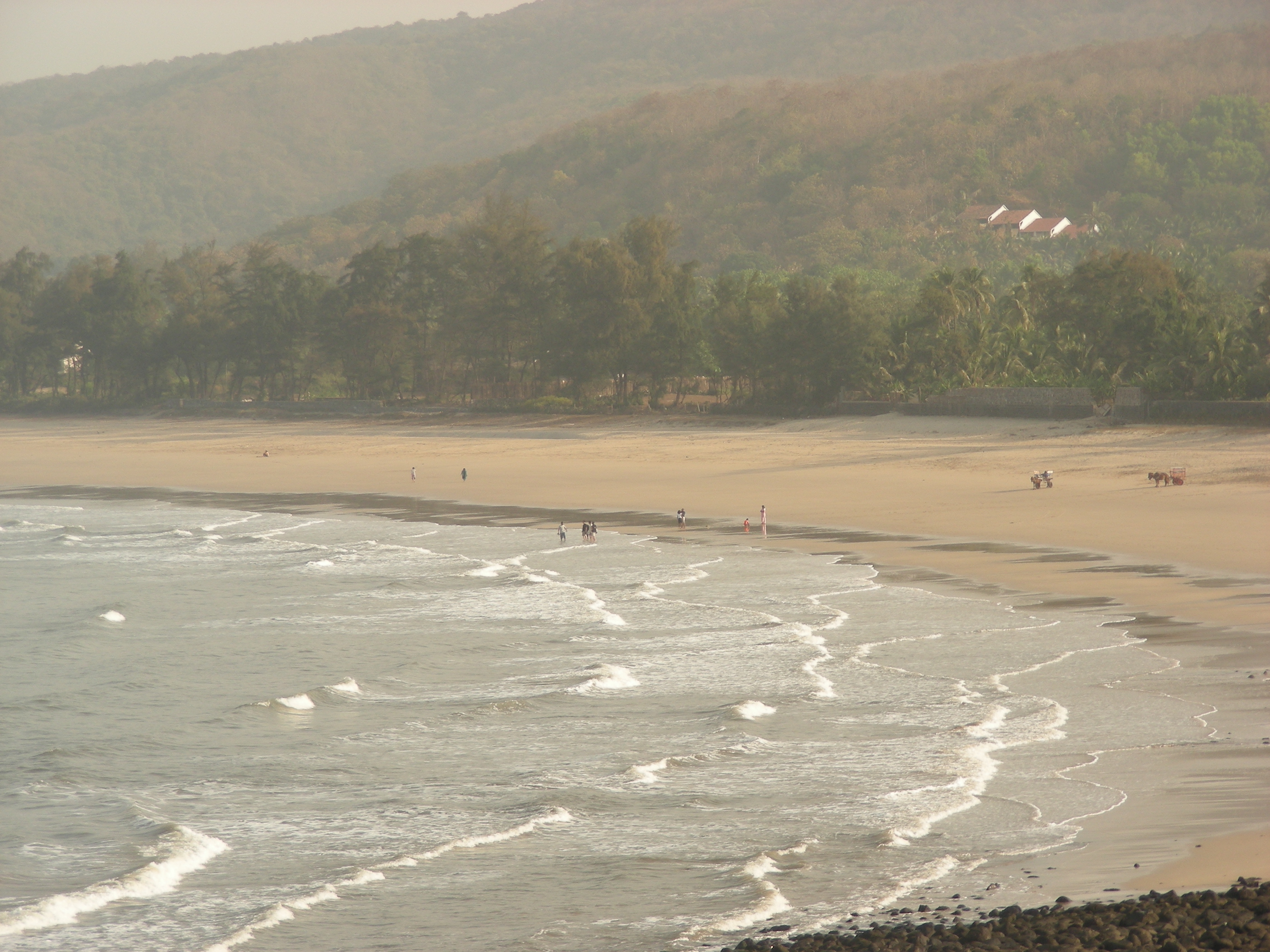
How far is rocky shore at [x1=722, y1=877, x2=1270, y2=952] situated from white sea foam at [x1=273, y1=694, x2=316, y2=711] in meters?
10.3

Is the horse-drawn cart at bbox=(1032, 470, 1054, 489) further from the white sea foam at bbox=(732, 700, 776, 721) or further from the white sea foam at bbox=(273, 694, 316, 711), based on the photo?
the white sea foam at bbox=(273, 694, 316, 711)

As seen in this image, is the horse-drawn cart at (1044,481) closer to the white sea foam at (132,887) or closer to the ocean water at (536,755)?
the ocean water at (536,755)

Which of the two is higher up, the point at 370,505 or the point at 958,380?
the point at 958,380

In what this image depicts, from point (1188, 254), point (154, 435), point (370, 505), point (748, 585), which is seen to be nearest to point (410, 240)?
point (154, 435)

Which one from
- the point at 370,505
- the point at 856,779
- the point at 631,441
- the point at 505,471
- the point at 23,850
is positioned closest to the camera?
the point at 23,850

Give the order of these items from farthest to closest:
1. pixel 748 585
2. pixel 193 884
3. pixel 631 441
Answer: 1. pixel 631 441
2. pixel 748 585
3. pixel 193 884

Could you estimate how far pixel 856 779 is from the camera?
13.5 meters

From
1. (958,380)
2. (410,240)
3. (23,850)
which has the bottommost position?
(23,850)

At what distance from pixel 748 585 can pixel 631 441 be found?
37.8 m

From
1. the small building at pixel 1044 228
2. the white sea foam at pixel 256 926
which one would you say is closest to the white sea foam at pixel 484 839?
the white sea foam at pixel 256 926

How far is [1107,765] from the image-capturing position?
44.2ft

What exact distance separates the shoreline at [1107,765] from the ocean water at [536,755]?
0.40 m

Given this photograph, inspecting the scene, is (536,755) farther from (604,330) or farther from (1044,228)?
(1044,228)

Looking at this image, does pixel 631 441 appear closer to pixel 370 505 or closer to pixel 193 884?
pixel 370 505
